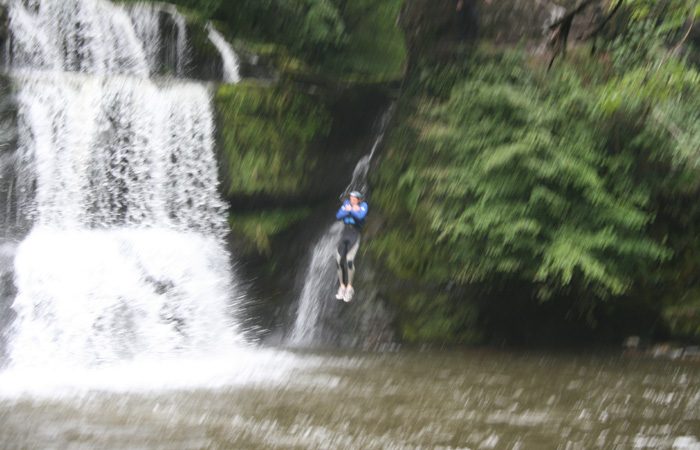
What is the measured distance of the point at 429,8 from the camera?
14.4 meters

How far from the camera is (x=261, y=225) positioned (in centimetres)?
1212

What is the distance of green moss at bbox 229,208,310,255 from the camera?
11947 millimetres

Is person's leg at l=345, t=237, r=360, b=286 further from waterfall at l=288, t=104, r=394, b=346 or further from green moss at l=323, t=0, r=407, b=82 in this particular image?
green moss at l=323, t=0, r=407, b=82

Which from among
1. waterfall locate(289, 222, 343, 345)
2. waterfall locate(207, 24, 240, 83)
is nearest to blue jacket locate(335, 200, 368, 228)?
waterfall locate(289, 222, 343, 345)

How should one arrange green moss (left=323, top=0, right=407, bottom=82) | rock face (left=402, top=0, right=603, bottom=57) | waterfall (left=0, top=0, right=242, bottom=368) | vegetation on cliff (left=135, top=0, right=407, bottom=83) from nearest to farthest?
waterfall (left=0, top=0, right=242, bottom=368)
rock face (left=402, top=0, right=603, bottom=57)
vegetation on cliff (left=135, top=0, right=407, bottom=83)
green moss (left=323, top=0, right=407, bottom=82)

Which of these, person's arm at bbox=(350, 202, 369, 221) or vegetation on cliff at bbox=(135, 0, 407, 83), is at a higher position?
vegetation on cliff at bbox=(135, 0, 407, 83)

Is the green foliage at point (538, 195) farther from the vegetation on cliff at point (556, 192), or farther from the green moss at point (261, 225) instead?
the green moss at point (261, 225)

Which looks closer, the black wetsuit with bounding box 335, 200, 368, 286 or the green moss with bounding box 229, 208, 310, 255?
the black wetsuit with bounding box 335, 200, 368, 286

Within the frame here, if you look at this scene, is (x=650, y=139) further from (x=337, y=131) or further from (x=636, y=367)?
(x=337, y=131)

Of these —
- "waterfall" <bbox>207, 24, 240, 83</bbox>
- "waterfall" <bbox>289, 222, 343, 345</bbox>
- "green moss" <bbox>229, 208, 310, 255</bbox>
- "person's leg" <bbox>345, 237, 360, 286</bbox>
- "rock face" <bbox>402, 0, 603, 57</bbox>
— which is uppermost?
"rock face" <bbox>402, 0, 603, 57</bbox>

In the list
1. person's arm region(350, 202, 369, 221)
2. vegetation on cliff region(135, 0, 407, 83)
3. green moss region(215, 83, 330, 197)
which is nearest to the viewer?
person's arm region(350, 202, 369, 221)

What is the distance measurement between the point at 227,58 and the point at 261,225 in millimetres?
4206

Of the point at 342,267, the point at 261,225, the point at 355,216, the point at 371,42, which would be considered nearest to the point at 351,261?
the point at 342,267

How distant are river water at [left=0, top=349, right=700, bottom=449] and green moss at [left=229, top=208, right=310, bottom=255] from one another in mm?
2673
